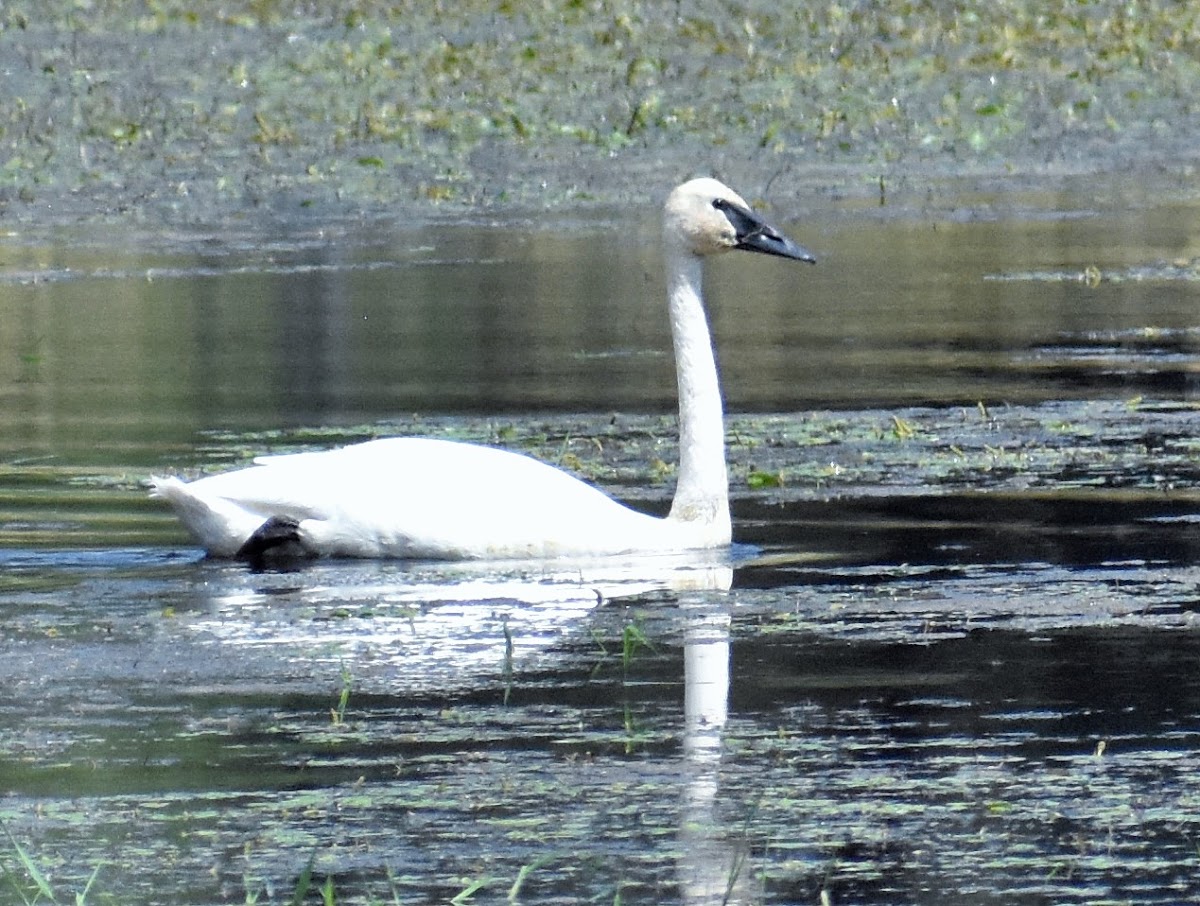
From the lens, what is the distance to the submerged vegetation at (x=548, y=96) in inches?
806

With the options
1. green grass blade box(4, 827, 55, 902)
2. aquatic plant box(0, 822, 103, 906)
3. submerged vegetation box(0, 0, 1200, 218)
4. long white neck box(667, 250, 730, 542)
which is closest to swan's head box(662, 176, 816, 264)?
long white neck box(667, 250, 730, 542)

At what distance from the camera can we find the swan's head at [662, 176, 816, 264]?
894 cm

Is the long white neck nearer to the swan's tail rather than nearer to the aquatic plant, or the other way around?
the swan's tail

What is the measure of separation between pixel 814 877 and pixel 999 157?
1685cm

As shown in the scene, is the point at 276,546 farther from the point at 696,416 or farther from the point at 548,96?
the point at 548,96

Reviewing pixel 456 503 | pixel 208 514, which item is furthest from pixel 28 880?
pixel 208 514

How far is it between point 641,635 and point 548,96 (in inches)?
644

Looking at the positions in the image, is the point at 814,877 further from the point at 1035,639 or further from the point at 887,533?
the point at 887,533

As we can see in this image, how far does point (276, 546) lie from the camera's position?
8672 millimetres

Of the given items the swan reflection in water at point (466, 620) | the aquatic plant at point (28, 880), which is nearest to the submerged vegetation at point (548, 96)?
the swan reflection in water at point (466, 620)

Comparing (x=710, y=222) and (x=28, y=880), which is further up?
(x=710, y=222)

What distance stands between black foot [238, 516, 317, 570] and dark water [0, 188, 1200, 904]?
0.13 metres

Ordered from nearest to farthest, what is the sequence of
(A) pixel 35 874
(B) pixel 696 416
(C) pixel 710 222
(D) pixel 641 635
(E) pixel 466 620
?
(A) pixel 35 874 < (D) pixel 641 635 < (E) pixel 466 620 < (B) pixel 696 416 < (C) pixel 710 222

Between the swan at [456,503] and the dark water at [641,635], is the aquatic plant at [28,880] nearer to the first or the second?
the dark water at [641,635]
